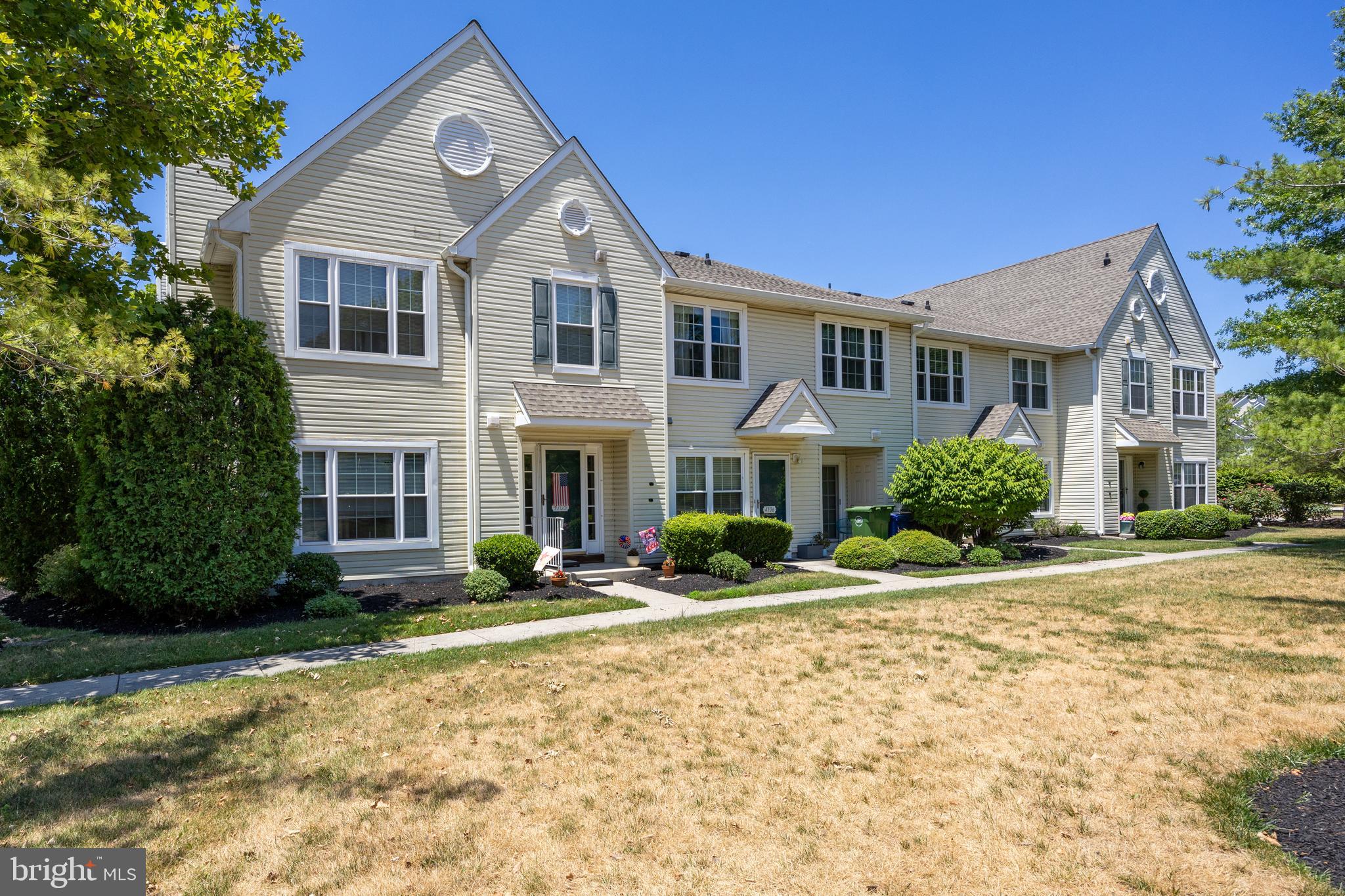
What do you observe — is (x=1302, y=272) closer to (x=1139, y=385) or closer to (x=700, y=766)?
(x=700, y=766)

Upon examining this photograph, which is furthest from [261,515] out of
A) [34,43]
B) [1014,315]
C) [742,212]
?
[1014,315]

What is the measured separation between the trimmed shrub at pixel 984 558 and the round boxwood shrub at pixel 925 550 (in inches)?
11.1

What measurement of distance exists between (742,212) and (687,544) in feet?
28.1

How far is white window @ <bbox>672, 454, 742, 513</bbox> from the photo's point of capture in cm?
1653

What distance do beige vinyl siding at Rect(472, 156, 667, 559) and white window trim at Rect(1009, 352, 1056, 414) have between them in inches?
503

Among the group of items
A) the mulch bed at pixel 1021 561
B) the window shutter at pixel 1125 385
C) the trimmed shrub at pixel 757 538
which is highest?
the window shutter at pixel 1125 385

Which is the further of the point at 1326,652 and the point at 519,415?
the point at 519,415

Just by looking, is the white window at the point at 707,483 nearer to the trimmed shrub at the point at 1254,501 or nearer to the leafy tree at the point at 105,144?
the leafy tree at the point at 105,144

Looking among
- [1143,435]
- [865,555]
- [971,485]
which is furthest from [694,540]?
[1143,435]

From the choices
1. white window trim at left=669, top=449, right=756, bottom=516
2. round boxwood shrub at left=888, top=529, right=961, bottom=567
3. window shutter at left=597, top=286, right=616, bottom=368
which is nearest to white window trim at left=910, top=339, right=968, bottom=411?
round boxwood shrub at left=888, top=529, right=961, bottom=567

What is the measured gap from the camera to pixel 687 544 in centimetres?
1425

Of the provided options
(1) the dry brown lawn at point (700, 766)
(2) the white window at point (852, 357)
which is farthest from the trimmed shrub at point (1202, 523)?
(1) the dry brown lawn at point (700, 766)

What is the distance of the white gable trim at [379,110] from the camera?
39.8 ft

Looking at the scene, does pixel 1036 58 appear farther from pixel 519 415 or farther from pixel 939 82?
pixel 519 415
